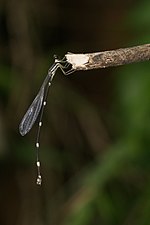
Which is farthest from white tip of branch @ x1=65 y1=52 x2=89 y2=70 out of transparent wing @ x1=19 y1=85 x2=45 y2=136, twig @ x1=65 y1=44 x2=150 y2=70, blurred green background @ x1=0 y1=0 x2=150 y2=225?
blurred green background @ x1=0 y1=0 x2=150 y2=225

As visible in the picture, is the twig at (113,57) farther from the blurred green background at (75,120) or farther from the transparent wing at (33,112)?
the blurred green background at (75,120)

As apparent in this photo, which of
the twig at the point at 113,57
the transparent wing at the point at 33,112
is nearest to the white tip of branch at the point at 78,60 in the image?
the twig at the point at 113,57

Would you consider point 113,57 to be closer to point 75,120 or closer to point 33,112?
point 33,112

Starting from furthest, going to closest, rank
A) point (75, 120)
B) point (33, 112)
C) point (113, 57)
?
point (75, 120) → point (33, 112) → point (113, 57)

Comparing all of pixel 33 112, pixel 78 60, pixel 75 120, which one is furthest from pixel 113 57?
pixel 75 120

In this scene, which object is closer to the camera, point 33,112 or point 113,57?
point 113,57

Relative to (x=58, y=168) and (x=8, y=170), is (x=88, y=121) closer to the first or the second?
(x=58, y=168)
